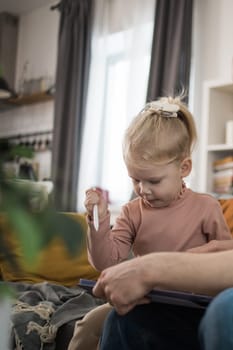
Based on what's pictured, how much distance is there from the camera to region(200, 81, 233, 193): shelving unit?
118 inches

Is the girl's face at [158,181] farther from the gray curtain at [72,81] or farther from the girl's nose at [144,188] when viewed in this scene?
the gray curtain at [72,81]

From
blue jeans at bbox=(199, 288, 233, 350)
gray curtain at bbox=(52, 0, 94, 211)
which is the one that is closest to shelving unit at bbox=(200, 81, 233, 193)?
gray curtain at bbox=(52, 0, 94, 211)

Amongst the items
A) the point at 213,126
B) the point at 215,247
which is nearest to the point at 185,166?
the point at 215,247

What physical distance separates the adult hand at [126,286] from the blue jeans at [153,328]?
120mm

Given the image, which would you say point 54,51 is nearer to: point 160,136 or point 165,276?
point 160,136

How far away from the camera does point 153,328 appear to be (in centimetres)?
102

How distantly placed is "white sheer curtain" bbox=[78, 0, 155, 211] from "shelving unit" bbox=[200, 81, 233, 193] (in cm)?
94

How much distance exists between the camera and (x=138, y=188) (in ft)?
4.47

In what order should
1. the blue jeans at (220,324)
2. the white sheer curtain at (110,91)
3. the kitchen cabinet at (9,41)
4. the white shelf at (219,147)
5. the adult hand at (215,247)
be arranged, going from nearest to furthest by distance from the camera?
the blue jeans at (220,324) → the adult hand at (215,247) → the white shelf at (219,147) → the white sheer curtain at (110,91) → the kitchen cabinet at (9,41)

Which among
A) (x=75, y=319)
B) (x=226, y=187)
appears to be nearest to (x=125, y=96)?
(x=226, y=187)

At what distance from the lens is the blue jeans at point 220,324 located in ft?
2.37

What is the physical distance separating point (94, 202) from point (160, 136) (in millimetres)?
262

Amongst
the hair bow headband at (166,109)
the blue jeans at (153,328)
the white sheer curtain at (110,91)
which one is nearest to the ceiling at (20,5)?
the white sheer curtain at (110,91)

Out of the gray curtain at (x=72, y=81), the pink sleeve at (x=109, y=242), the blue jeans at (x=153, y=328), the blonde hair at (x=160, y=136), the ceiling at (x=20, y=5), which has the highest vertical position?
the ceiling at (x=20, y=5)
